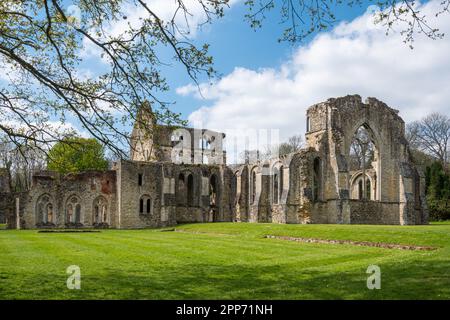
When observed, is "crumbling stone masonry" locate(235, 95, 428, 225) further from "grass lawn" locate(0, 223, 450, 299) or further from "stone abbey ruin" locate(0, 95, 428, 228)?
"grass lawn" locate(0, 223, 450, 299)

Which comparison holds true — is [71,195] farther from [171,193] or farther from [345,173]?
[345,173]

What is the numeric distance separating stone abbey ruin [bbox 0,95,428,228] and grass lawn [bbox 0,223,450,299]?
1435 centimetres

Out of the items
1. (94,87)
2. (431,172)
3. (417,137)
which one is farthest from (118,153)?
(417,137)

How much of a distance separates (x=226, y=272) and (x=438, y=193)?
35.2 meters

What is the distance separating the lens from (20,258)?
1239cm

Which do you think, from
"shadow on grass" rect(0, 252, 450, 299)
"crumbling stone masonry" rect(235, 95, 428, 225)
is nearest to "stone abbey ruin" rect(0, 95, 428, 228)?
"crumbling stone masonry" rect(235, 95, 428, 225)

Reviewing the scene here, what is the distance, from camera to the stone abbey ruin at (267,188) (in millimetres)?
30406

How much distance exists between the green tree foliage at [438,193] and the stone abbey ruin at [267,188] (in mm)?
6119

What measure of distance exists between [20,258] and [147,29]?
7.37 m

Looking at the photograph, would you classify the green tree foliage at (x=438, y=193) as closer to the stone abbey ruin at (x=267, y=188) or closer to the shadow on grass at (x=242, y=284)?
the stone abbey ruin at (x=267, y=188)

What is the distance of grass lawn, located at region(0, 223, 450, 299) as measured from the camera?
7.57 metres

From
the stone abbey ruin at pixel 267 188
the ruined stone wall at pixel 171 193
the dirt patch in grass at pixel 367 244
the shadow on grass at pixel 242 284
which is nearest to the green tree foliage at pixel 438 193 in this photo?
the stone abbey ruin at pixel 267 188

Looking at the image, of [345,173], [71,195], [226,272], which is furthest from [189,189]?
[226,272]
